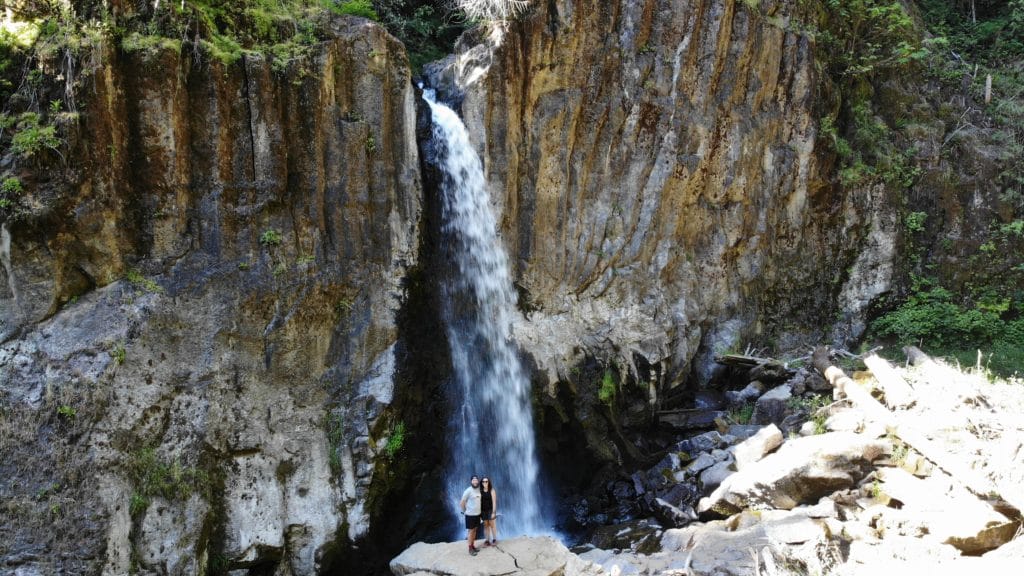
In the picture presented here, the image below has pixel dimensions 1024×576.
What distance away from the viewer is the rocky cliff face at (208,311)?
27.8ft

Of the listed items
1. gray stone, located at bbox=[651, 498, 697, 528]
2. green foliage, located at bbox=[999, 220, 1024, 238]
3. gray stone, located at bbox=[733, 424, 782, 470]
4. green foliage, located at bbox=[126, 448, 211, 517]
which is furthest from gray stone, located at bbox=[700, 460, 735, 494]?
green foliage, located at bbox=[999, 220, 1024, 238]

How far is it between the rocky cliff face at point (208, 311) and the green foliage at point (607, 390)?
16.0ft

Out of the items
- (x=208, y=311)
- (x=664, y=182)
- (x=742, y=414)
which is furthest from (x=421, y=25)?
(x=742, y=414)

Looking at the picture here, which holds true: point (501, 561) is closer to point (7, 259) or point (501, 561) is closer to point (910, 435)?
point (910, 435)

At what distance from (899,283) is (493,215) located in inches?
442

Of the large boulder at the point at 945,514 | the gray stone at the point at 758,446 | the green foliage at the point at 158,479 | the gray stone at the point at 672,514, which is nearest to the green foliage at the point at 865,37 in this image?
the gray stone at the point at 758,446

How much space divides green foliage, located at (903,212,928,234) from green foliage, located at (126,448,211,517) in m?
17.2

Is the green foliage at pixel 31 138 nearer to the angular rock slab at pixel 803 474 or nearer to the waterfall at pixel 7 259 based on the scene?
the waterfall at pixel 7 259

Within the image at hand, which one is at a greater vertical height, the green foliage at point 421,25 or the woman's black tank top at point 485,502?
the green foliage at point 421,25

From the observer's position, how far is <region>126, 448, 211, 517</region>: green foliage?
8938 mm

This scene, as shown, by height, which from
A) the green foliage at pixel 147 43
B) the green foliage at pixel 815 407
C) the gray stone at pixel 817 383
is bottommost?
the green foliage at pixel 815 407

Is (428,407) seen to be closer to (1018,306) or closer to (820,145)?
(820,145)

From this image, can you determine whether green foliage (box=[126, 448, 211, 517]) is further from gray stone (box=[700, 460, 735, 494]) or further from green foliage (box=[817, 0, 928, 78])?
green foliage (box=[817, 0, 928, 78])

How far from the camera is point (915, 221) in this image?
1689 centimetres
